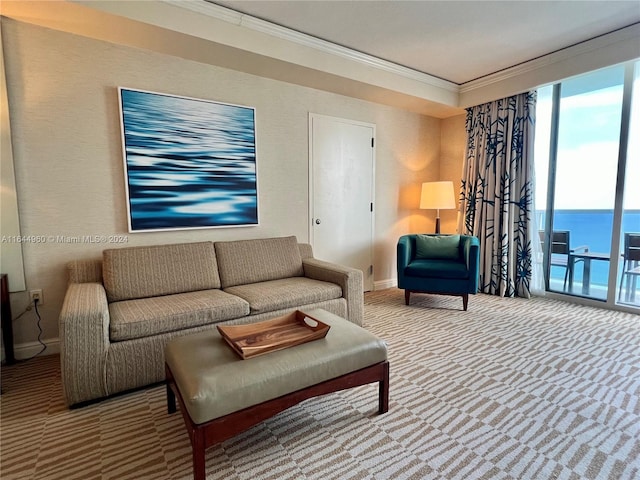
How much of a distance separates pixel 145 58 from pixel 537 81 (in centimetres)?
379

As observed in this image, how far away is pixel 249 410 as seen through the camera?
4.33 ft

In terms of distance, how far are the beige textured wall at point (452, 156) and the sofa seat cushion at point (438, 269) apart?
128cm

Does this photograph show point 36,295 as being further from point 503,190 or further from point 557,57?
point 557,57

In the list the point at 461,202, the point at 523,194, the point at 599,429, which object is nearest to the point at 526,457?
the point at 599,429

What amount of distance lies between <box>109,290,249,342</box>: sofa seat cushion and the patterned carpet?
15.4 inches

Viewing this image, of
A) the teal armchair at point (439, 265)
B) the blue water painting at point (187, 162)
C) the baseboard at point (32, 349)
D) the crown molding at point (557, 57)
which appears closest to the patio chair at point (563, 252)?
the teal armchair at point (439, 265)

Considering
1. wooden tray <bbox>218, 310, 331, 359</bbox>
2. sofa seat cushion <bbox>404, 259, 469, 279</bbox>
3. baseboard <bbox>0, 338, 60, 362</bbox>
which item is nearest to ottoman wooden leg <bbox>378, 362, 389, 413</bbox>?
wooden tray <bbox>218, 310, 331, 359</bbox>

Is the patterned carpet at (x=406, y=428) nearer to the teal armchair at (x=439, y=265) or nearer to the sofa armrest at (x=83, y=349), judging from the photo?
→ the sofa armrest at (x=83, y=349)

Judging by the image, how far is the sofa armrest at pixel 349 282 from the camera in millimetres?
2770

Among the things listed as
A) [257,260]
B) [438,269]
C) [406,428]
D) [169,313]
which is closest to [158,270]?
[169,313]

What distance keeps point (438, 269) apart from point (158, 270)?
8.58 feet

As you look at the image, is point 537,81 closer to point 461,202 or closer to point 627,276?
point 461,202

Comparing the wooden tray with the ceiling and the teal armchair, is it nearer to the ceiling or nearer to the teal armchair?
the teal armchair

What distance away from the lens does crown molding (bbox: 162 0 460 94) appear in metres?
2.37
